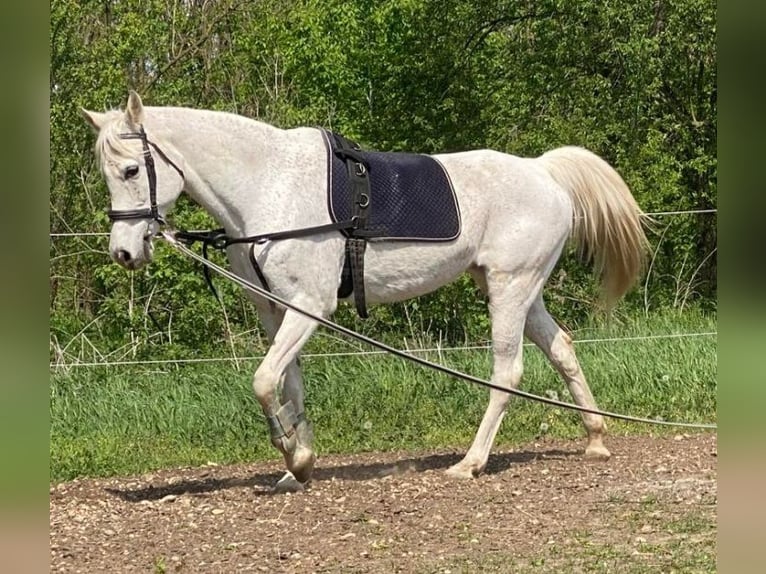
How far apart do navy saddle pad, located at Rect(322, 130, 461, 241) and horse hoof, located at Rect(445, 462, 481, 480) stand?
51.3 inches

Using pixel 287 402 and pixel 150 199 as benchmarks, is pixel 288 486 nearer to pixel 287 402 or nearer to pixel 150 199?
pixel 287 402

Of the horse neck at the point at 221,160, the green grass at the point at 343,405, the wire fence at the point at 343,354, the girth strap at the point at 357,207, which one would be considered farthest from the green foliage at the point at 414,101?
the horse neck at the point at 221,160

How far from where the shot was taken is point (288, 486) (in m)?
5.98

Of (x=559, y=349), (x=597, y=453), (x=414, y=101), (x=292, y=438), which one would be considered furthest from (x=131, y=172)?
(x=414, y=101)

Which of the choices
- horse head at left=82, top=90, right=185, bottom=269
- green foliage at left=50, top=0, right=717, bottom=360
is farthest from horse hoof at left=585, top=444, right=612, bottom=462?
green foliage at left=50, top=0, right=717, bottom=360

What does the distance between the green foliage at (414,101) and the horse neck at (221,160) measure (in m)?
4.29

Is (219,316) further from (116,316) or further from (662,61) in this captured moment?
(662,61)

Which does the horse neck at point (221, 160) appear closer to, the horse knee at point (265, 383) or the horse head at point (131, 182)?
the horse head at point (131, 182)

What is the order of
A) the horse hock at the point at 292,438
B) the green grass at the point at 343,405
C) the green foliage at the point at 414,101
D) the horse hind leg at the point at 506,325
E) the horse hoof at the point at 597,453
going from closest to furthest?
the horse hock at the point at 292,438 < the horse hind leg at the point at 506,325 < the horse hoof at the point at 597,453 < the green grass at the point at 343,405 < the green foliage at the point at 414,101

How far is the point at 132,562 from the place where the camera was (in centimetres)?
468

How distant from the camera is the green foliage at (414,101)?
10250 millimetres

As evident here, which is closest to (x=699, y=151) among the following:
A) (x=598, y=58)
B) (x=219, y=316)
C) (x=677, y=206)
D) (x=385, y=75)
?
(x=677, y=206)

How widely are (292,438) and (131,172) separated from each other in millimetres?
1634

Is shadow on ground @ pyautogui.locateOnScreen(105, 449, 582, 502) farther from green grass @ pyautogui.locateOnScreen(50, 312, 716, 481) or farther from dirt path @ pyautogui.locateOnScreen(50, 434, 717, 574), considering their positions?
green grass @ pyautogui.locateOnScreen(50, 312, 716, 481)
